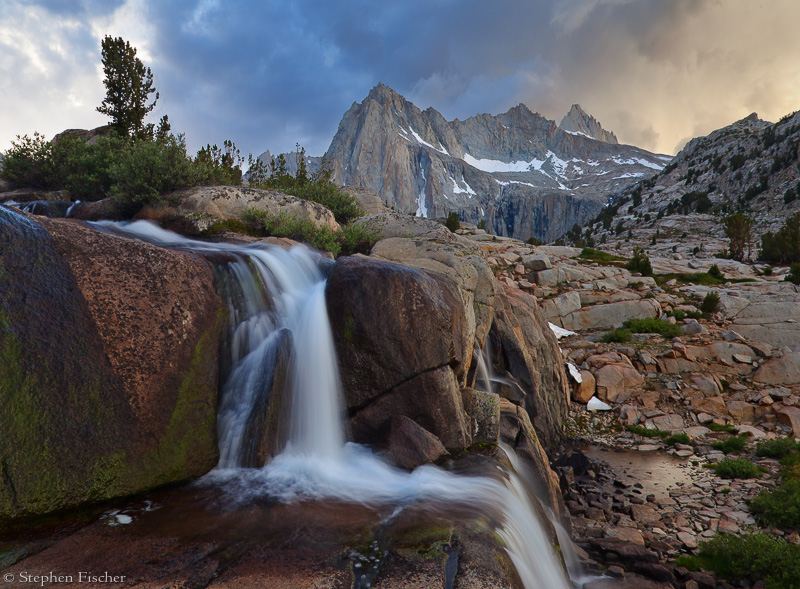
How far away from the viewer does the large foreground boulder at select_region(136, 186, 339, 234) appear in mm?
11727

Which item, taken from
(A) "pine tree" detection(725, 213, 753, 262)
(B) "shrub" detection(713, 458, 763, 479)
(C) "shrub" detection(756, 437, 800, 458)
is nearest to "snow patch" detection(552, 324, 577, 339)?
(C) "shrub" detection(756, 437, 800, 458)

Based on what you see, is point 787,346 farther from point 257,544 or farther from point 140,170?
point 140,170

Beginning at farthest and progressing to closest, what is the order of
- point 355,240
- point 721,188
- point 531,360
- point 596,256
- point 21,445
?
point 721,188, point 596,256, point 531,360, point 355,240, point 21,445

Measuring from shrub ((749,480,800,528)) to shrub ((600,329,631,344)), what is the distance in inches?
448

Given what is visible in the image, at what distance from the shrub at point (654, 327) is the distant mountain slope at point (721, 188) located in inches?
2151

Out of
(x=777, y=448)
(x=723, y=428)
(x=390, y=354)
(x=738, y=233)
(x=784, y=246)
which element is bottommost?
(x=777, y=448)

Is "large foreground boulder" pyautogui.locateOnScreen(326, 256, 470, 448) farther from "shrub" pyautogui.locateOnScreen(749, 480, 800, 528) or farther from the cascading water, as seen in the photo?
"shrub" pyautogui.locateOnScreen(749, 480, 800, 528)

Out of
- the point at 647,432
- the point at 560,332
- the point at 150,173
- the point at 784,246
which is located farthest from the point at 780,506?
the point at 784,246

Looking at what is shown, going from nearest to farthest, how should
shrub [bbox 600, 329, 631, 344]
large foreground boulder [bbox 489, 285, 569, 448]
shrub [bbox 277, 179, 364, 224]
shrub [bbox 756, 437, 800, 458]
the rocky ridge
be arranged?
1. the rocky ridge
2. shrub [bbox 756, 437, 800, 458]
3. large foreground boulder [bbox 489, 285, 569, 448]
4. shrub [bbox 277, 179, 364, 224]
5. shrub [bbox 600, 329, 631, 344]

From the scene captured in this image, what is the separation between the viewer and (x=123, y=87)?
74.3 ft

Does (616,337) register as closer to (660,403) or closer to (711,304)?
(660,403)

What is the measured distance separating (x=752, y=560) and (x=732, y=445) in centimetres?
817

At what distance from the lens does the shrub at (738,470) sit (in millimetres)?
11422

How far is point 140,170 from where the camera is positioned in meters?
12.4
